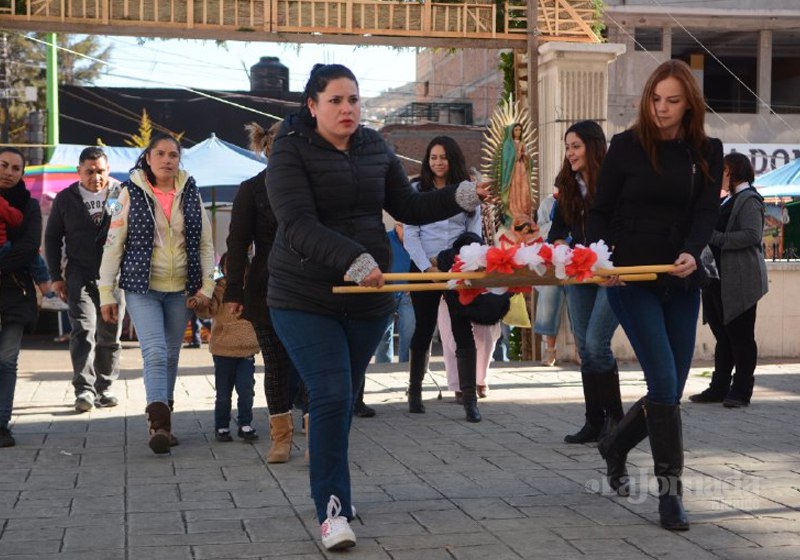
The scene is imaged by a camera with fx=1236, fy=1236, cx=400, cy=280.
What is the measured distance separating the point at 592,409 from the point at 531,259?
2.63 m

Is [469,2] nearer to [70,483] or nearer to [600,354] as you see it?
[600,354]

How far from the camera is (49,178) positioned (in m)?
19.5

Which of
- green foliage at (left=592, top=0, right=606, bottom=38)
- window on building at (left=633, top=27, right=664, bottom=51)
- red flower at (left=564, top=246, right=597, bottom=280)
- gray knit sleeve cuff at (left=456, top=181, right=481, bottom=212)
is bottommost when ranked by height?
red flower at (left=564, top=246, right=597, bottom=280)

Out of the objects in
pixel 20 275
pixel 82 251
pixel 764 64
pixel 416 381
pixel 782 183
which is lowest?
pixel 416 381

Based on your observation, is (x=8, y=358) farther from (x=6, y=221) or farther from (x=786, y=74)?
(x=786, y=74)

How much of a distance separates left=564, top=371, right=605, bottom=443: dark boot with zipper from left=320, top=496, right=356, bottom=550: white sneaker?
9.32 feet

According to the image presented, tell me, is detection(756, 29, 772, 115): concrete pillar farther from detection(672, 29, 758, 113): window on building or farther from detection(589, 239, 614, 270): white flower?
detection(589, 239, 614, 270): white flower

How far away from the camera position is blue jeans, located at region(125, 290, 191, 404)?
759 cm

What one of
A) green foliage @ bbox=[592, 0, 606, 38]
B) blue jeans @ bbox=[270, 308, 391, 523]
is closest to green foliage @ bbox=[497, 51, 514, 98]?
green foliage @ bbox=[592, 0, 606, 38]

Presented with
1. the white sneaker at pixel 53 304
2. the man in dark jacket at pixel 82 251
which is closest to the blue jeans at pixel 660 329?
the man in dark jacket at pixel 82 251

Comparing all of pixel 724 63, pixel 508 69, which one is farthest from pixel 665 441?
pixel 724 63

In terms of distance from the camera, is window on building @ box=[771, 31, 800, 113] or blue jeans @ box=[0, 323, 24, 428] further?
window on building @ box=[771, 31, 800, 113]

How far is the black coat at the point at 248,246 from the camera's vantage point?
7430mm

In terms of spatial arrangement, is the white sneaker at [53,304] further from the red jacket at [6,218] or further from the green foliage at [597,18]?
the red jacket at [6,218]
